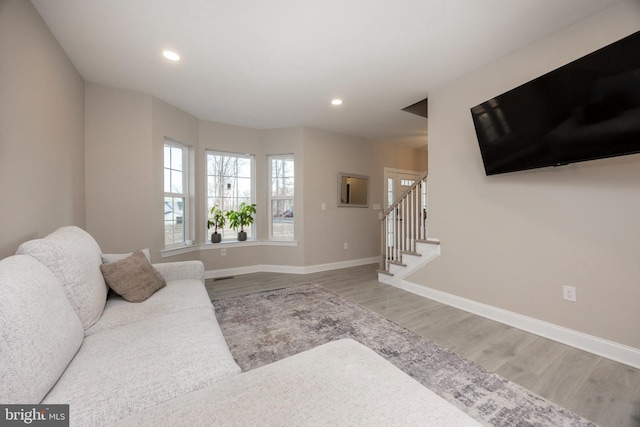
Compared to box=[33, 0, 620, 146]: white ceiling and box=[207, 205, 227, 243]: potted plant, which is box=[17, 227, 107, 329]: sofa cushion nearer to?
box=[33, 0, 620, 146]: white ceiling

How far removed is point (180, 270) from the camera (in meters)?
2.23

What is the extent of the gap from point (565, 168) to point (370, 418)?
7.94ft

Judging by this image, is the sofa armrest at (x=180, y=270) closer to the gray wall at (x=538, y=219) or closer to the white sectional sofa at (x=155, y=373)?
the white sectional sofa at (x=155, y=373)

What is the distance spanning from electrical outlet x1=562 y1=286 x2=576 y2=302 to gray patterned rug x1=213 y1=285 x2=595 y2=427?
3.21ft

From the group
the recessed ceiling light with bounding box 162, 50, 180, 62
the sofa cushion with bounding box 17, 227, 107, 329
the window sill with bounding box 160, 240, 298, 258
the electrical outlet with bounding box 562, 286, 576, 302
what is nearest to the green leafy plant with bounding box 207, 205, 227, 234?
the window sill with bounding box 160, 240, 298, 258

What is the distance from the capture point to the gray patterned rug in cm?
132

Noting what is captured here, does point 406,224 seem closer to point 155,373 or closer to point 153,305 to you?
point 153,305

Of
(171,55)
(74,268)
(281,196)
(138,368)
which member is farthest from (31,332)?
(281,196)

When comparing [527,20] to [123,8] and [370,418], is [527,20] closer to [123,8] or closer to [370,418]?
[370,418]

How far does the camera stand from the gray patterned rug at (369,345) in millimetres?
1321

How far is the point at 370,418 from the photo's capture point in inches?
25.7

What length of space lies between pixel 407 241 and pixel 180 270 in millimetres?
2810

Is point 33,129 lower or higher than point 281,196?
higher

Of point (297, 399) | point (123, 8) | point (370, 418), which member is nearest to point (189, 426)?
point (297, 399)
